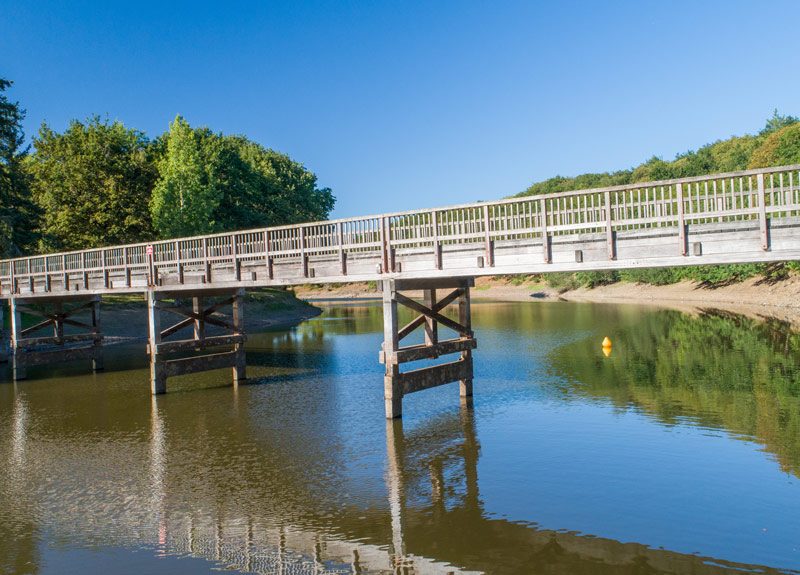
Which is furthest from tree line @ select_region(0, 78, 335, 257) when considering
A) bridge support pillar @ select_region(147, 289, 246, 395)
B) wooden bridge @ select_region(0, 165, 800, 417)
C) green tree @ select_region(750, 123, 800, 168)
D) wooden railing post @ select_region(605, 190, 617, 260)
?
green tree @ select_region(750, 123, 800, 168)

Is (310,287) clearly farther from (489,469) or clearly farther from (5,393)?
(489,469)

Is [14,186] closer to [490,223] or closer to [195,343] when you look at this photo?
[195,343]

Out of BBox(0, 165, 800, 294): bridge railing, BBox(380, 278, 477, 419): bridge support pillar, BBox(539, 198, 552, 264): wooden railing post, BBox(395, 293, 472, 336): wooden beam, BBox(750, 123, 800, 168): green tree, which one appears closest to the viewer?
BBox(0, 165, 800, 294): bridge railing

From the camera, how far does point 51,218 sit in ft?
189

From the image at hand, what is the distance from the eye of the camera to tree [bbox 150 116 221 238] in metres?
56.9

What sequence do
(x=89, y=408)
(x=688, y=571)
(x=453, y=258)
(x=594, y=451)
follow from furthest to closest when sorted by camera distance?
(x=89, y=408)
(x=453, y=258)
(x=594, y=451)
(x=688, y=571)

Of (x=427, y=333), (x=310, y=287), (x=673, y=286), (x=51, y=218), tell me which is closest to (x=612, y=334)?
(x=427, y=333)

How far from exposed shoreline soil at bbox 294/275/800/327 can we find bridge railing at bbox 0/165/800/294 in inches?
1217

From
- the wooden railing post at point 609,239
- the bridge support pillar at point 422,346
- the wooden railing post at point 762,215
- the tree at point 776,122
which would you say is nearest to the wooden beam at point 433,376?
the bridge support pillar at point 422,346

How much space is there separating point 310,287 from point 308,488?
404ft

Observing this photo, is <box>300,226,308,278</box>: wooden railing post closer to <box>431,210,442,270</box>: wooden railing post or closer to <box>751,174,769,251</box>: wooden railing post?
<box>431,210,442,270</box>: wooden railing post

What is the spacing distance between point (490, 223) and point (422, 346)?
185 inches

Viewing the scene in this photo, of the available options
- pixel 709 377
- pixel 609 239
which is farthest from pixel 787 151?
pixel 609 239

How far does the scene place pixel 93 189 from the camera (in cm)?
5816
